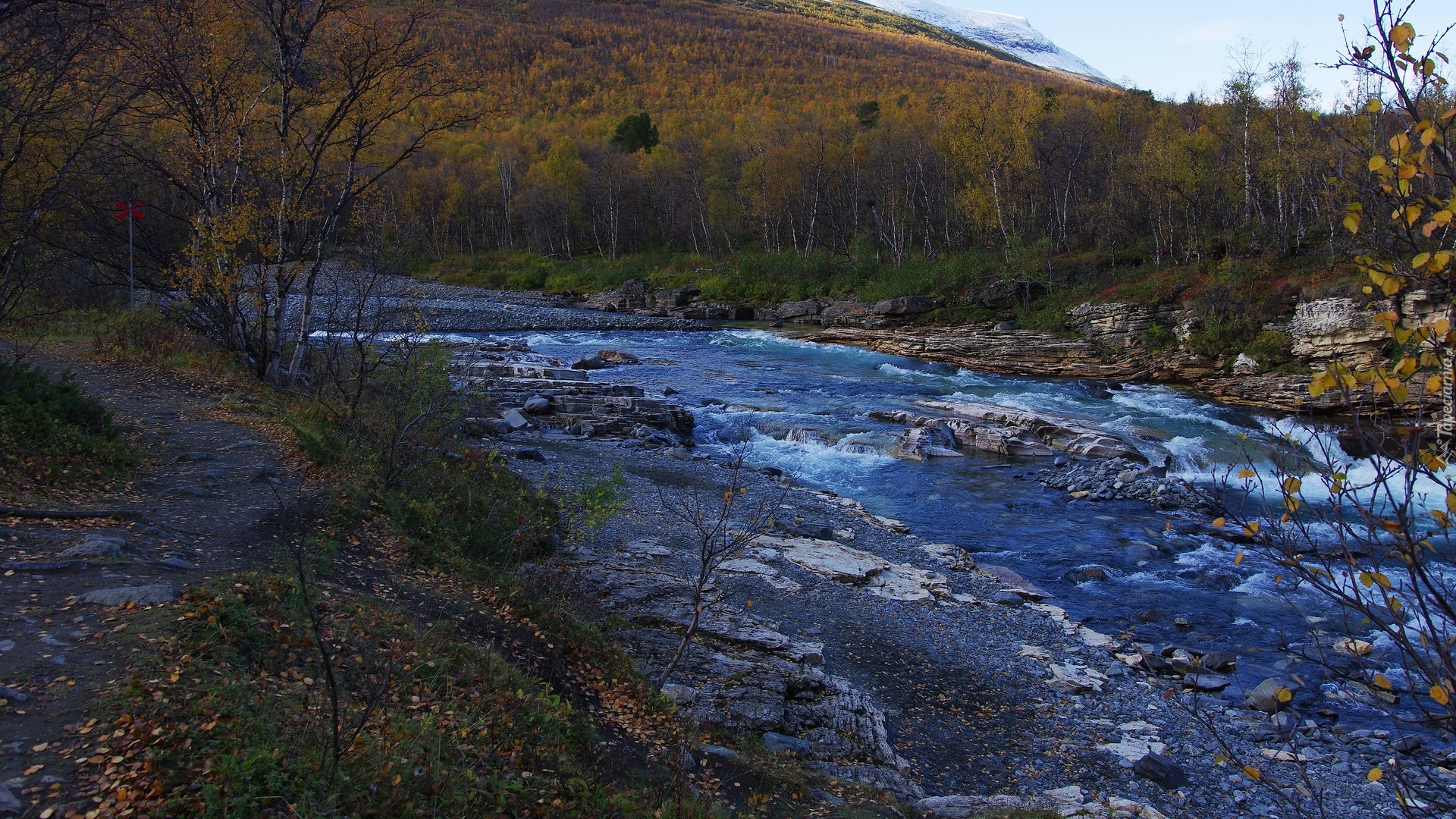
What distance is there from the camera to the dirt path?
3938 millimetres

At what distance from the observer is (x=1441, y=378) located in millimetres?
2357

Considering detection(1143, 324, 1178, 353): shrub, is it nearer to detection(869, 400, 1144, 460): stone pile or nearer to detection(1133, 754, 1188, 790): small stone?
detection(869, 400, 1144, 460): stone pile

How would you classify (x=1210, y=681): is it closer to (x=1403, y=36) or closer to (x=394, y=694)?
(x=1403, y=36)

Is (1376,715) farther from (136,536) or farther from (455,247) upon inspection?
A: (455,247)

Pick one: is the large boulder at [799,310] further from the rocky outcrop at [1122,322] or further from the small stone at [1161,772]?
the small stone at [1161,772]

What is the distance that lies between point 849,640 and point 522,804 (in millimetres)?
5331

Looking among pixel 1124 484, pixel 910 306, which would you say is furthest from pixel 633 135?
pixel 1124 484

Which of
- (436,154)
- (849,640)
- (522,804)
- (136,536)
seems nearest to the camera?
(522,804)

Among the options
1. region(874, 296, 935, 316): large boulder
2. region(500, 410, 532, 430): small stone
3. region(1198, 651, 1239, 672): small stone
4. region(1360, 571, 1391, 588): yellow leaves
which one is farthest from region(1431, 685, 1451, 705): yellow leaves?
region(874, 296, 935, 316): large boulder

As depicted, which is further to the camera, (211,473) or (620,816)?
(211,473)

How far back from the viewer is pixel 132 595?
5.29m

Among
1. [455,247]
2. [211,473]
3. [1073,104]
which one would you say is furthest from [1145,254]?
[455,247]

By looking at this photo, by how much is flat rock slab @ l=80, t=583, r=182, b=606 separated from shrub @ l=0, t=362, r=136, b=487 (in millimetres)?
2817

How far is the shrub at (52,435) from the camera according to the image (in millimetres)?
7386
